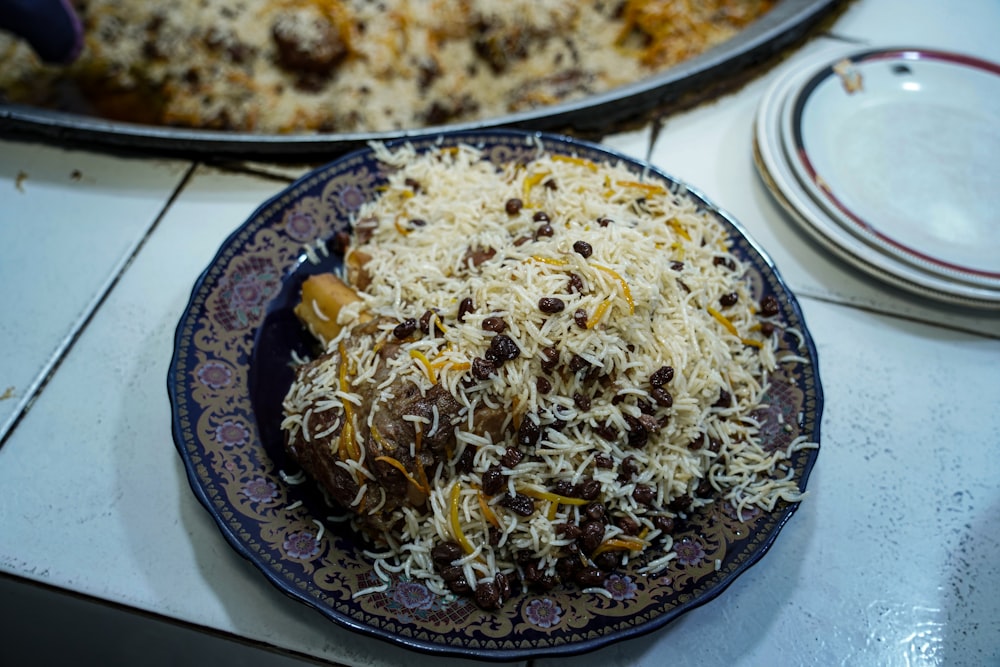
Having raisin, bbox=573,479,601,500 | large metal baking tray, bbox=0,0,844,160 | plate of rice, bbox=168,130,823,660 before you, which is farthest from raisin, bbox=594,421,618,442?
large metal baking tray, bbox=0,0,844,160

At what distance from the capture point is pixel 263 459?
5.24 feet

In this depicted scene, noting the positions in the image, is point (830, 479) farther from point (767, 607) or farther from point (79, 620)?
point (79, 620)

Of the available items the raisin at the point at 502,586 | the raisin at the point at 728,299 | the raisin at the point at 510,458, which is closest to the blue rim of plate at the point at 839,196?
the raisin at the point at 728,299

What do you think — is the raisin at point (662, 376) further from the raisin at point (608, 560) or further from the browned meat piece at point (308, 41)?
the browned meat piece at point (308, 41)

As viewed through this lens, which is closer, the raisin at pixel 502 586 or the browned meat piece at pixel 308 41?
the raisin at pixel 502 586


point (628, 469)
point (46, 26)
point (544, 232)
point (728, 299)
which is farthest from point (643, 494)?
point (46, 26)

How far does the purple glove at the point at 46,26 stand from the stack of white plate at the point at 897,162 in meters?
2.67

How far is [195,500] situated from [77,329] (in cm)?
73

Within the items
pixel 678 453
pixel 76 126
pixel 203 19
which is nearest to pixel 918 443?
pixel 678 453

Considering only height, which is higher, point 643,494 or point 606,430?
point 606,430

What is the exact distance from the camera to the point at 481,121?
2283 millimetres

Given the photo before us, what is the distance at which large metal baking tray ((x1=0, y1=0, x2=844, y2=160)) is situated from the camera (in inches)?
90.3

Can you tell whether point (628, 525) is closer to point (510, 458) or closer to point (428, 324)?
point (510, 458)

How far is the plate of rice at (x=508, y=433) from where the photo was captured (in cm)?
144
